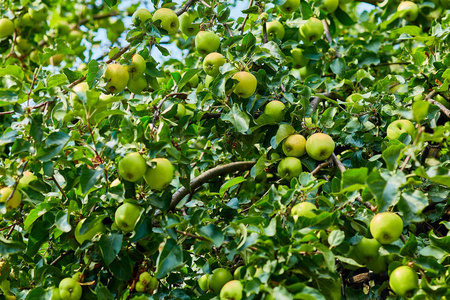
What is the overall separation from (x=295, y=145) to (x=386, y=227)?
575 mm

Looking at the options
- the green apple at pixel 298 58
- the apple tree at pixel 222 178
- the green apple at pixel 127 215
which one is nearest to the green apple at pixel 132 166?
the apple tree at pixel 222 178

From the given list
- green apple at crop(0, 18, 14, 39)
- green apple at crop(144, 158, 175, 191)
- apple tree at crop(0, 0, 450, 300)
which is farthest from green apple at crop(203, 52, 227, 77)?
green apple at crop(0, 18, 14, 39)

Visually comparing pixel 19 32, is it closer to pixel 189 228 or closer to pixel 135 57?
pixel 135 57

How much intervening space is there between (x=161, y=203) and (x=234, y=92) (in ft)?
1.94

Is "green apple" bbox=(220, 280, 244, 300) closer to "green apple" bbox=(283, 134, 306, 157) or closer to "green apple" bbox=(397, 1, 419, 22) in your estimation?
"green apple" bbox=(283, 134, 306, 157)

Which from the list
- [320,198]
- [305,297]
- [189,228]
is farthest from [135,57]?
[305,297]

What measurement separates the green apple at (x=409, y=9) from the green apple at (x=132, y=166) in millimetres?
2286

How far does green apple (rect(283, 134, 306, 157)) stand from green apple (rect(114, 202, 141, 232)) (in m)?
0.70

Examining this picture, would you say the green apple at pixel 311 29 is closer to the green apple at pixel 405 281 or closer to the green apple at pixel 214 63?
the green apple at pixel 214 63

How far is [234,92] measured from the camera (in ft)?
6.49

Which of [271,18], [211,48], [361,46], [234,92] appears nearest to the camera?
[234,92]

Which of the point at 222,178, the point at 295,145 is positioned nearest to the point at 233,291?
the point at 295,145

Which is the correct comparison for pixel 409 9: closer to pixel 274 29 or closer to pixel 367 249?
pixel 274 29

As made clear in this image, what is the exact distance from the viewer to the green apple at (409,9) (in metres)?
3.08
